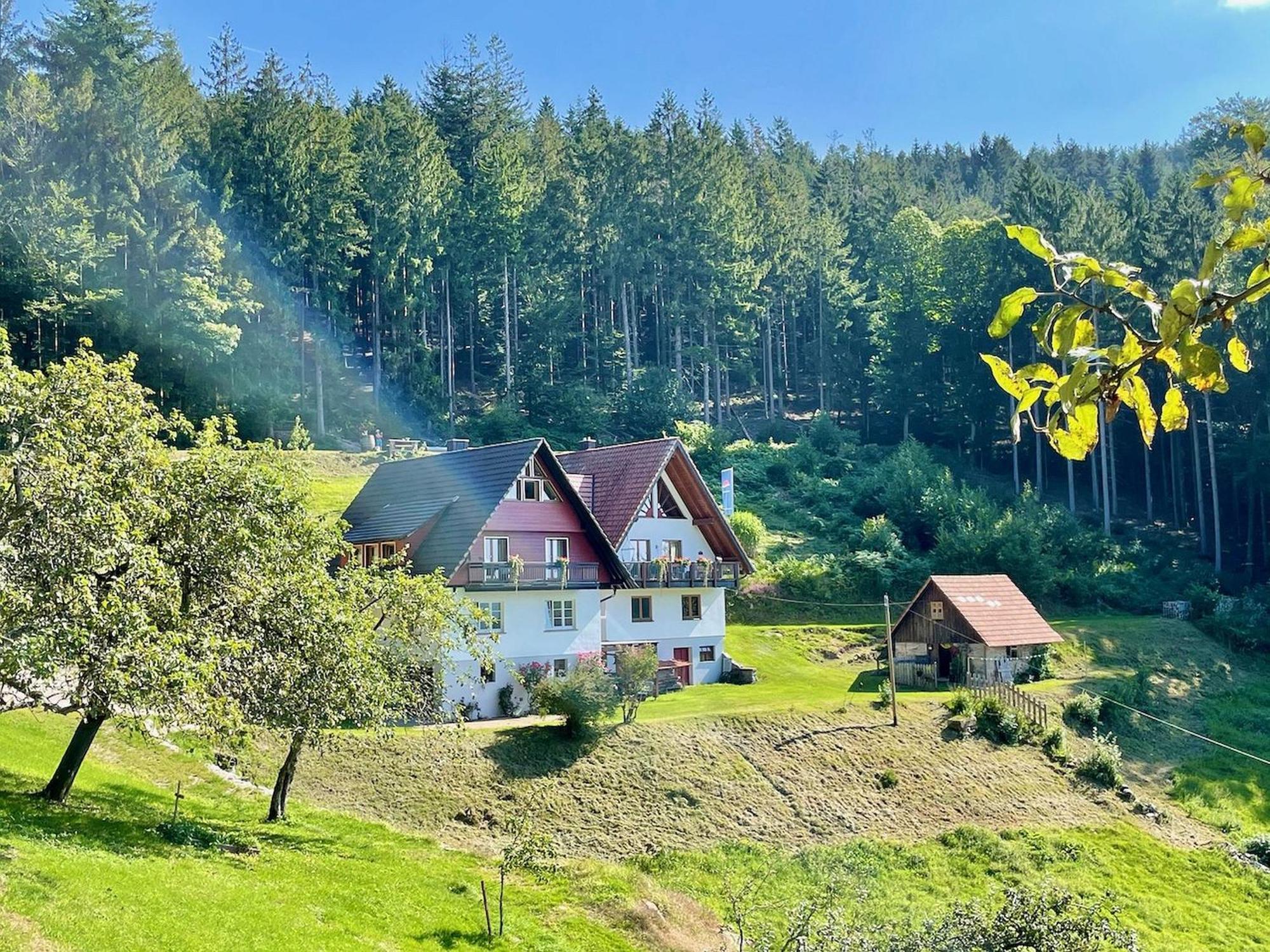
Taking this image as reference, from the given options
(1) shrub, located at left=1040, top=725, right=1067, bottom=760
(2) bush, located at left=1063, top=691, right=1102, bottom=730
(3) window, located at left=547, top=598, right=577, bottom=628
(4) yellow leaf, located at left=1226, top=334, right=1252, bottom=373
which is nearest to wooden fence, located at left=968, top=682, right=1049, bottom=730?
(1) shrub, located at left=1040, top=725, right=1067, bottom=760

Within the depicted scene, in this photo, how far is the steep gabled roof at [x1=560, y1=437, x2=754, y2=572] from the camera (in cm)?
4188

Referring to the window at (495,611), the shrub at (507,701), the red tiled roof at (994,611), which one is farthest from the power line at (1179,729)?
the window at (495,611)

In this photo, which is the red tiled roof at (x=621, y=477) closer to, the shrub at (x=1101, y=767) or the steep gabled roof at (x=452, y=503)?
the steep gabled roof at (x=452, y=503)

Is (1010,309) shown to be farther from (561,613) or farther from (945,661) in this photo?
(945,661)

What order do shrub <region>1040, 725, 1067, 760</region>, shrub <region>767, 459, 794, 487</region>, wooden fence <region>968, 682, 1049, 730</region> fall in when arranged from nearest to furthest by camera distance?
shrub <region>1040, 725, 1067, 760</region>, wooden fence <region>968, 682, 1049, 730</region>, shrub <region>767, 459, 794, 487</region>

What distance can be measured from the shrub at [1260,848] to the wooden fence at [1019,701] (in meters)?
6.95

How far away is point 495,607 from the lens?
119 ft

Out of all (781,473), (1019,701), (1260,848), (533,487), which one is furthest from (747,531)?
(1260,848)

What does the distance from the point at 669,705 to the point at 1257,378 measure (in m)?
46.3

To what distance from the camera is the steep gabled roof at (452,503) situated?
36.0 meters

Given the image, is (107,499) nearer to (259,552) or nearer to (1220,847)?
(259,552)

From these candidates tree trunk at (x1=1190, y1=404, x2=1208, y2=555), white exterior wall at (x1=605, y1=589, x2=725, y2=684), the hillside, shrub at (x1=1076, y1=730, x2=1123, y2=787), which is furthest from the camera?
tree trunk at (x1=1190, y1=404, x2=1208, y2=555)

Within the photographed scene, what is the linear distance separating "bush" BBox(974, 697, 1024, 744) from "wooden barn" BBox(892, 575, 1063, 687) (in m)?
5.34

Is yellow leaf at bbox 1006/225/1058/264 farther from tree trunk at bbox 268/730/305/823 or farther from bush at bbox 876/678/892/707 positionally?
bush at bbox 876/678/892/707
